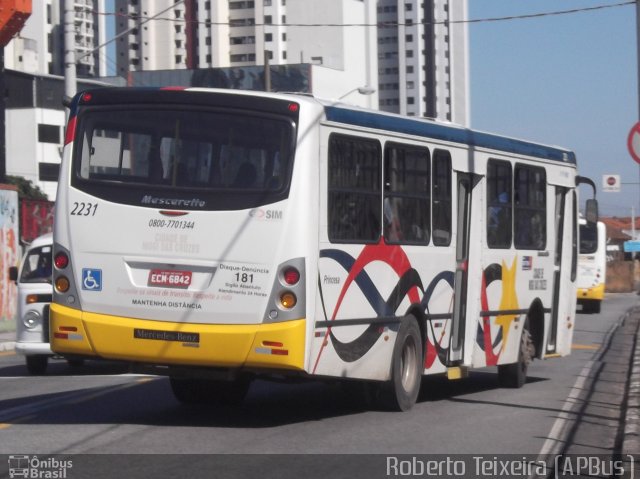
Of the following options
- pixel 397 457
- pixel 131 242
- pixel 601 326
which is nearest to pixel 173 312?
pixel 131 242

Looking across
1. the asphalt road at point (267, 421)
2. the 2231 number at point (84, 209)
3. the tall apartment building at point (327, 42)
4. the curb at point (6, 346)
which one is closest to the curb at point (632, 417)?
the asphalt road at point (267, 421)

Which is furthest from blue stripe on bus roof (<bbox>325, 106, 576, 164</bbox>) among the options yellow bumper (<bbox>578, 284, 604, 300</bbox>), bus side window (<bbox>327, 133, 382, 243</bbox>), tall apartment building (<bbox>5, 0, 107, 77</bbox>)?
tall apartment building (<bbox>5, 0, 107, 77</bbox>)

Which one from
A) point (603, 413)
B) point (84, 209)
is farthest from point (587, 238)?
point (84, 209)

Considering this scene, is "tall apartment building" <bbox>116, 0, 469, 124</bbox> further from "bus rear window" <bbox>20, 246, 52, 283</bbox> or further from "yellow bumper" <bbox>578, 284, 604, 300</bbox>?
"bus rear window" <bbox>20, 246, 52, 283</bbox>

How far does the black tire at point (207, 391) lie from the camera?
40.2ft

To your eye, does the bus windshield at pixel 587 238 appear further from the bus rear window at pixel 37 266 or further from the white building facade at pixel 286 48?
the white building facade at pixel 286 48

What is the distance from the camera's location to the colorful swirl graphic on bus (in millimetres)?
10773

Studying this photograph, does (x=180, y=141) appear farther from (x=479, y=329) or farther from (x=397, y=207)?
(x=479, y=329)

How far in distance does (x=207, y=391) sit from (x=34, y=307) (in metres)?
5.28

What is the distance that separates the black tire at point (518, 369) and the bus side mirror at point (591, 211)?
2727 millimetres

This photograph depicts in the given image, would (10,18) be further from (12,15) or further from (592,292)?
(592,292)

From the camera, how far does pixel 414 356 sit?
40.1ft

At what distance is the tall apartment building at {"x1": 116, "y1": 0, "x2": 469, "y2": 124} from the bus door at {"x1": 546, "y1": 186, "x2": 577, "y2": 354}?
10806 centimetres

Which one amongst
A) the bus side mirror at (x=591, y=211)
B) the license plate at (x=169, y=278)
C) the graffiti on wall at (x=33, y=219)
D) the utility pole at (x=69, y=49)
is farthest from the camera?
the graffiti on wall at (x=33, y=219)
